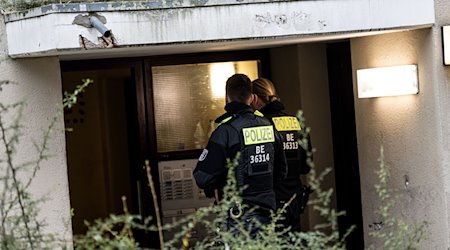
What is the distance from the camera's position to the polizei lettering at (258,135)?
7426 millimetres

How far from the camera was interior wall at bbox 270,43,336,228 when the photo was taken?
31.5 feet

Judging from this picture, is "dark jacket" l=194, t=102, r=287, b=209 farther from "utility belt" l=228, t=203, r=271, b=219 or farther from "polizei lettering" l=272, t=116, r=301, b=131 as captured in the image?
"polizei lettering" l=272, t=116, r=301, b=131

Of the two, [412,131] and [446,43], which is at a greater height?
[446,43]

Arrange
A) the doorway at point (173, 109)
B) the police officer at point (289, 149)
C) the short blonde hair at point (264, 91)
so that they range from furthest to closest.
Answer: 1. the doorway at point (173, 109)
2. the short blonde hair at point (264, 91)
3. the police officer at point (289, 149)

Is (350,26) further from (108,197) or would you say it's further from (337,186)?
(108,197)

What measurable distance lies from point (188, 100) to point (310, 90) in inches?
46.4

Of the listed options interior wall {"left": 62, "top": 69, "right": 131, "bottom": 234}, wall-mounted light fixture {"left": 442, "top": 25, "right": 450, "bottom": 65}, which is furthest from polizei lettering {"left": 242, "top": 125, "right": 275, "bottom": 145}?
interior wall {"left": 62, "top": 69, "right": 131, "bottom": 234}

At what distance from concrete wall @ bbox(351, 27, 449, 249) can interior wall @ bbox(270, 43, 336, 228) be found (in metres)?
0.94

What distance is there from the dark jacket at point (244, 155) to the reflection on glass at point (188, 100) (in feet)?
6.74

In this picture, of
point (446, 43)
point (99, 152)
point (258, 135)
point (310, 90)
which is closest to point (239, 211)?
point (258, 135)

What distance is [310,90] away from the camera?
9.66 metres

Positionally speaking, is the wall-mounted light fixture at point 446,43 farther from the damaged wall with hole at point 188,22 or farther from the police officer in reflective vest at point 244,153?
the police officer in reflective vest at point 244,153

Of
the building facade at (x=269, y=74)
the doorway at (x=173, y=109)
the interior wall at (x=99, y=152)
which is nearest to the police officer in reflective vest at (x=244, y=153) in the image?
the building facade at (x=269, y=74)

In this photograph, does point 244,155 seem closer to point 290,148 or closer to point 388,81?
point 290,148
